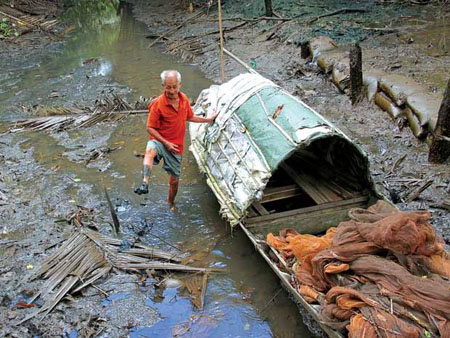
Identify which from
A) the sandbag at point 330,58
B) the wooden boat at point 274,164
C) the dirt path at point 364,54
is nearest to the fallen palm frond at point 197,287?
the wooden boat at point 274,164

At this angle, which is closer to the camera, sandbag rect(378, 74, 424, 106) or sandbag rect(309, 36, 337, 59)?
sandbag rect(378, 74, 424, 106)

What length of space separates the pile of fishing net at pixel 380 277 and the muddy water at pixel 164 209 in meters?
0.88

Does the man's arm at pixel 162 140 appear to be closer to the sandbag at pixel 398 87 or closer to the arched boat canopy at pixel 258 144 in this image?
the arched boat canopy at pixel 258 144

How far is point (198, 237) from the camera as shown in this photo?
5953mm

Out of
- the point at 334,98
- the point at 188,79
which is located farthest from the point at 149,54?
the point at 334,98

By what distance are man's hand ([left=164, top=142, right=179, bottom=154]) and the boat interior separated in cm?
115

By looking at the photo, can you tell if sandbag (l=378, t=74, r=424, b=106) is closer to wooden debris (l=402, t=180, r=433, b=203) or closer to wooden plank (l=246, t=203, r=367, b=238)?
wooden debris (l=402, t=180, r=433, b=203)

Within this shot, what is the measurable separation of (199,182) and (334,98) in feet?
11.9

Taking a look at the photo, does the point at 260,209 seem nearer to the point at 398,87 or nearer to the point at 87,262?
the point at 87,262

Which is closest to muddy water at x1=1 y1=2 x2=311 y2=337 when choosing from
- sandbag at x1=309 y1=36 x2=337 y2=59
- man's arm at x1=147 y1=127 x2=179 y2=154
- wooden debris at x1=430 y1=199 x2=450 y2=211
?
man's arm at x1=147 y1=127 x2=179 y2=154

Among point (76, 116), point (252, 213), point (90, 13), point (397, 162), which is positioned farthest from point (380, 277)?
point (90, 13)

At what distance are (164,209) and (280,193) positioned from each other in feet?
5.68

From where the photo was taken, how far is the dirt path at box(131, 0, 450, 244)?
6637mm

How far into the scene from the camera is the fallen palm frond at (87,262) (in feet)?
16.0
